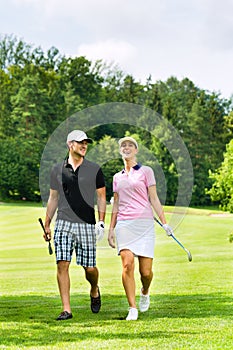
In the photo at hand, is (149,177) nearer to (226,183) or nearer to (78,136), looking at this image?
(78,136)

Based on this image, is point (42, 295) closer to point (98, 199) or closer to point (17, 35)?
point (98, 199)

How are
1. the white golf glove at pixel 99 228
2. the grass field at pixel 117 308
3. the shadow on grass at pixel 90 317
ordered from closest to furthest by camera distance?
1. the grass field at pixel 117 308
2. the shadow on grass at pixel 90 317
3. the white golf glove at pixel 99 228

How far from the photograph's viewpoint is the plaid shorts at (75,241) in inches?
268

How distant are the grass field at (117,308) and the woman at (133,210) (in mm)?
556

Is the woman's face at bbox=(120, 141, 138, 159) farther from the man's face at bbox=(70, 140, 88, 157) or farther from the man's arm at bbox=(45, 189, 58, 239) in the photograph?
the man's arm at bbox=(45, 189, 58, 239)

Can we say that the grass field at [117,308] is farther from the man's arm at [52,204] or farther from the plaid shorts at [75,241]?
the man's arm at [52,204]

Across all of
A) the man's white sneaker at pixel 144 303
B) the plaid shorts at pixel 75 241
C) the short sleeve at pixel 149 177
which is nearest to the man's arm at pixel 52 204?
the plaid shorts at pixel 75 241

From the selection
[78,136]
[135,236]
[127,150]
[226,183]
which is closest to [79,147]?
[78,136]

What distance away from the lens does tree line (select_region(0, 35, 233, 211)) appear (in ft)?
152

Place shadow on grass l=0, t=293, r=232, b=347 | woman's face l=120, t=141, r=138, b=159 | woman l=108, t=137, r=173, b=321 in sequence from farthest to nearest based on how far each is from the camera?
woman's face l=120, t=141, r=138, b=159 < woman l=108, t=137, r=173, b=321 < shadow on grass l=0, t=293, r=232, b=347

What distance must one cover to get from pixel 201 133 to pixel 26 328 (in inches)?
1868

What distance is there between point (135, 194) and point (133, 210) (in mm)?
160

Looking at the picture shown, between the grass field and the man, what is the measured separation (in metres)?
0.34

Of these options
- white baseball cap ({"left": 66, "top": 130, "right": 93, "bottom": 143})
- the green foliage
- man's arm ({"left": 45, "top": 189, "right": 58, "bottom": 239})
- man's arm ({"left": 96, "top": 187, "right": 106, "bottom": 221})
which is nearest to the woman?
man's arm ({"left": 96, "top": 187, "right": 106, "bottom": 221})
